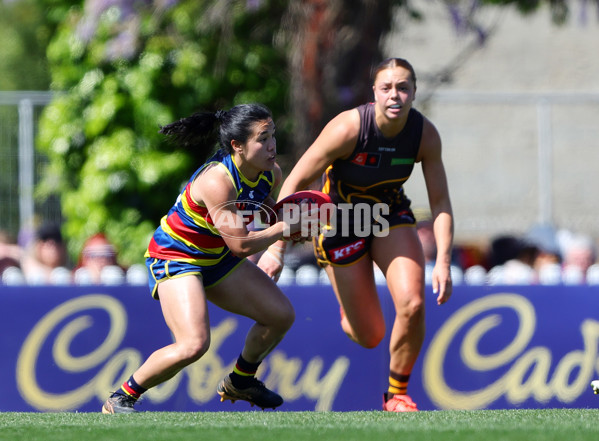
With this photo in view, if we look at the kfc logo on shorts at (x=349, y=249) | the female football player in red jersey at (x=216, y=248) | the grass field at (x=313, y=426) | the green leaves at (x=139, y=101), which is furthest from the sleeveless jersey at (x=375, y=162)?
the green leaves at (x=139, y=101)

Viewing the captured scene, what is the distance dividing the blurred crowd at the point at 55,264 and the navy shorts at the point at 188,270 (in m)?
1.99

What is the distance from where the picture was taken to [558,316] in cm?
778

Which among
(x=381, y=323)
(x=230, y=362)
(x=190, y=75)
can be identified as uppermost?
(x=190, y=75)

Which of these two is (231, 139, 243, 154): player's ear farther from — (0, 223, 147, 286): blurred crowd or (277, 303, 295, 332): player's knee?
(0, 223, 147, 286): blurred crowd

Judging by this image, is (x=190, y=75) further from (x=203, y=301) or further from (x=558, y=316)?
(x=203, y=301)

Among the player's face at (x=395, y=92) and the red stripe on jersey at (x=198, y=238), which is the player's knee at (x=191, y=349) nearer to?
the red stripe on jersey at (x=198, y=238)

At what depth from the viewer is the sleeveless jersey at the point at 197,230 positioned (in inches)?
221

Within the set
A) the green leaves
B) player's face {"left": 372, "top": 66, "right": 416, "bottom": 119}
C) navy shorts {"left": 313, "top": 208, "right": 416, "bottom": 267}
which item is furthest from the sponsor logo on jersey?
the green leaves

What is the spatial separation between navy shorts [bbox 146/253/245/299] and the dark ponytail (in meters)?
0.64

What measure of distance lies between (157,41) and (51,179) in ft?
6.15

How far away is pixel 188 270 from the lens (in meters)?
5.66

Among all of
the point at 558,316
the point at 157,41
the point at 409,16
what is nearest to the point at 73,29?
the point at 157,41

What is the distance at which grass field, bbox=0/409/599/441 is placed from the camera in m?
4.61

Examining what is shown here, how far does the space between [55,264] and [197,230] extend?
11.7 ft
